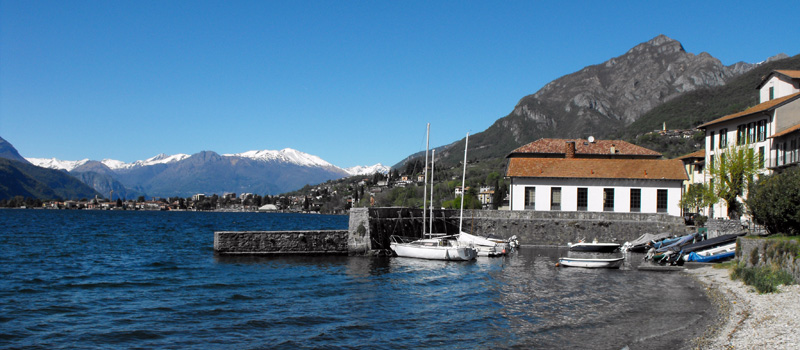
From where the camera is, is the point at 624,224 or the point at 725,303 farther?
the point at 624,224

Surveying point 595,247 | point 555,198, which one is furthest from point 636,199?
point 595,247

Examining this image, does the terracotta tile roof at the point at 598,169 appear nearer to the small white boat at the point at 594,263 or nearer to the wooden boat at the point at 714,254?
the wooden boat at the point at 714,254

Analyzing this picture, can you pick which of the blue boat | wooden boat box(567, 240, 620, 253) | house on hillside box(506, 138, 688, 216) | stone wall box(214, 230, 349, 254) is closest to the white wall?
house on hillside box(506, 138, 688, 216)

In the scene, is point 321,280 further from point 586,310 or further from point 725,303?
point 725,303

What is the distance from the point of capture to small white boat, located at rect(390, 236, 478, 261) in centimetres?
3502

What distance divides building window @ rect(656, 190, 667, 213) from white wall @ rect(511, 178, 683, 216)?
0.71 feet

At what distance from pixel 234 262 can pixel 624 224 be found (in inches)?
1090

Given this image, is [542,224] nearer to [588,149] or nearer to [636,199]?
[636,199]

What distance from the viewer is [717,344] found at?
13391 mm

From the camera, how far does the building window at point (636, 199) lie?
1745 inches

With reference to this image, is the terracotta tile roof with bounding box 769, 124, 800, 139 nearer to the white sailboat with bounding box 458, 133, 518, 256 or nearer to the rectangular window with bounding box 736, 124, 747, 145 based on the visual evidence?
the rectangular window with bounding box 736, 124, 747, 145

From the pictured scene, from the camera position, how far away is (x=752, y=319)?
1558cm

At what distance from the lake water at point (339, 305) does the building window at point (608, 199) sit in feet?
43.2

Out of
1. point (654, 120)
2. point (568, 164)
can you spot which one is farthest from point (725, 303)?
point (654, 120)
